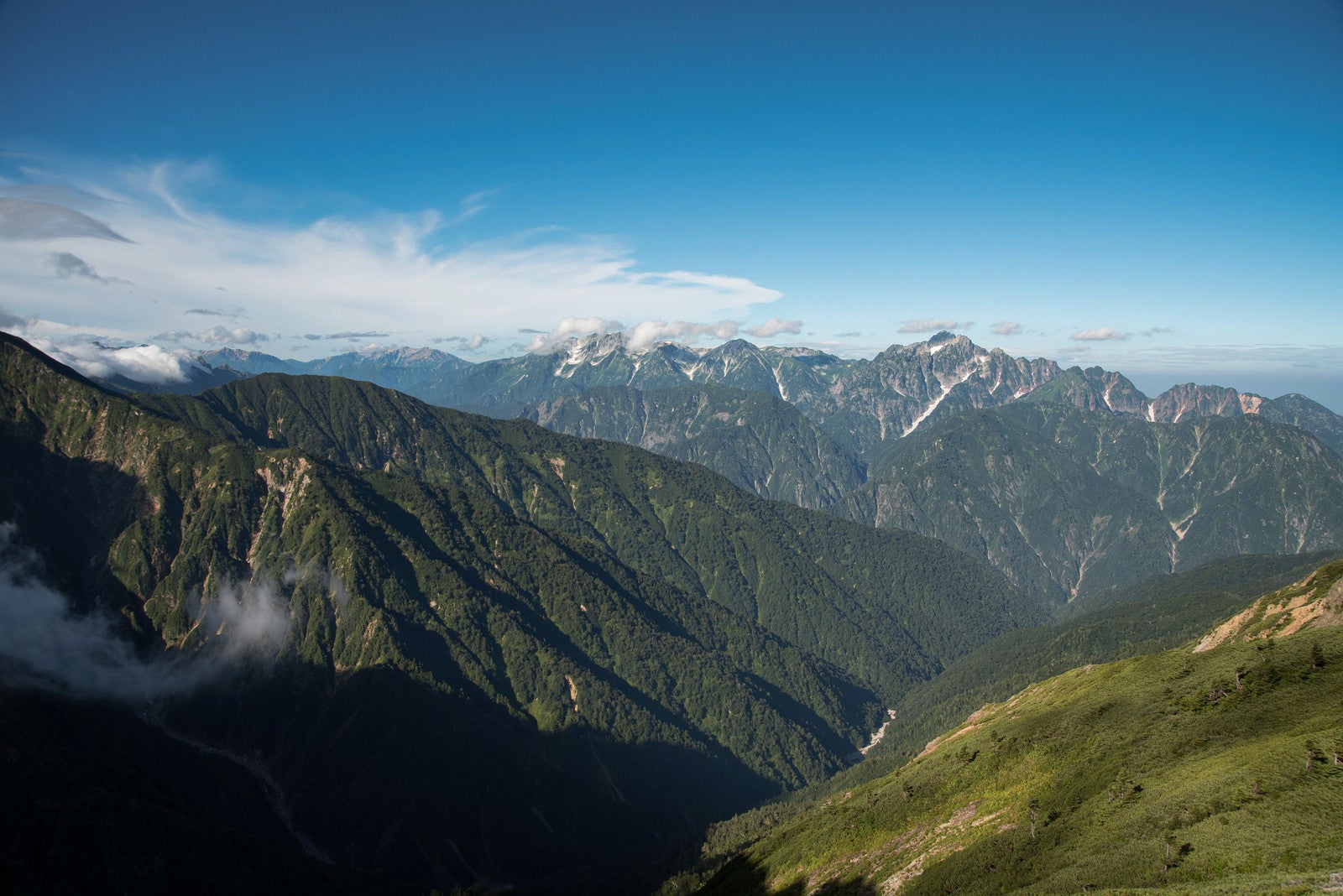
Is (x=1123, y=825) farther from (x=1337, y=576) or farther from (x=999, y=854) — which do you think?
(x=1337, y=576)

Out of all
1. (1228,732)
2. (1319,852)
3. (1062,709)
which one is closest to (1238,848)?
(1319,852)

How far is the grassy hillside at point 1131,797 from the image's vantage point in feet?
226

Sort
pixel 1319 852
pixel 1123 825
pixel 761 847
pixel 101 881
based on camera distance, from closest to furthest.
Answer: pixel 1319 852 < pixel 1123 825 < pixel 101 881 < pixel 761 847

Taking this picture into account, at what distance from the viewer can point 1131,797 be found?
3607 inches

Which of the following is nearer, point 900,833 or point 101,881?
point 900,833

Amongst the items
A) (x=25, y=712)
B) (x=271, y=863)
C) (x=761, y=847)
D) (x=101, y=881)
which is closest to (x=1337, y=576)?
(x=761, y=847)

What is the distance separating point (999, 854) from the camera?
96812mm

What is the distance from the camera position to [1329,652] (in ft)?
304

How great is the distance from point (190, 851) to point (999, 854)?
186955 millimetres

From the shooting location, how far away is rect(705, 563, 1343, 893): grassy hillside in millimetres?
69000

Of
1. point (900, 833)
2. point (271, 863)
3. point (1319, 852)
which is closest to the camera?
point (1319, 852)

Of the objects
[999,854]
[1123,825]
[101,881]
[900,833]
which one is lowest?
[101,881]

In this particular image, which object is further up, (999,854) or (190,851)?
(999,854)

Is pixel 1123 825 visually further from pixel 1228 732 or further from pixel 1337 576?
pixel 1337 576
